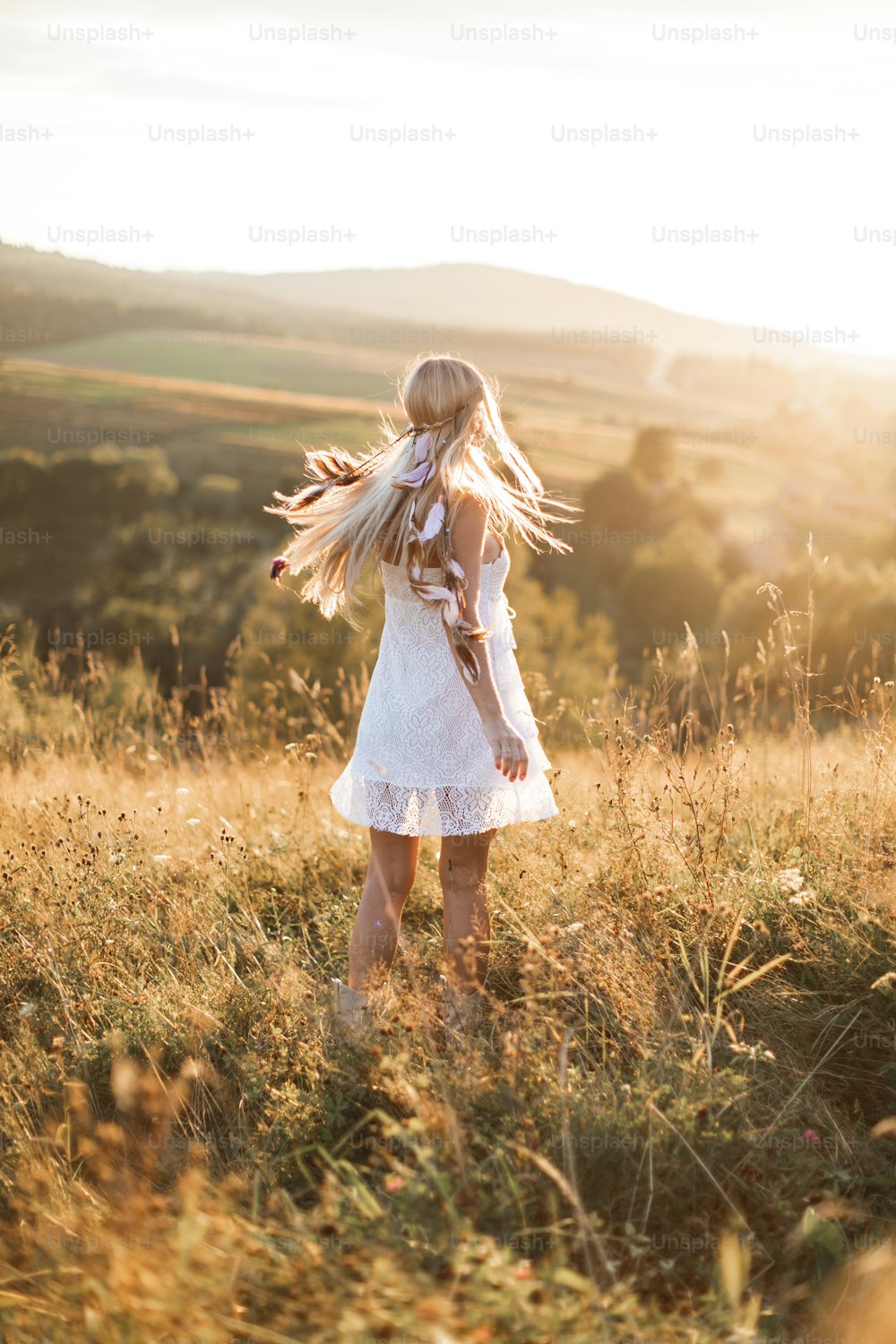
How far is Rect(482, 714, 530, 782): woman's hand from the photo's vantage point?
2.69 m

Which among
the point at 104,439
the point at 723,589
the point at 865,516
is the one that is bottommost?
the point at 723,589

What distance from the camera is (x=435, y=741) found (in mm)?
2990

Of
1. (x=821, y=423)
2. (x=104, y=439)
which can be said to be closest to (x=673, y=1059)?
(x=104, y=439)

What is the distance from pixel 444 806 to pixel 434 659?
0.46 m

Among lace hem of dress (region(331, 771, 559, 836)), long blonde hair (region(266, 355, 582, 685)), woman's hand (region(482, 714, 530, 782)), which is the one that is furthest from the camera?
lace hem of dress (region(331, 771, 559, 836))

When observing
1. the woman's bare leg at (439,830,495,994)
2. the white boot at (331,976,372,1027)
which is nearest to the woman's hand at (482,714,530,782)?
the woman's bare leg at (439,830,495,994)

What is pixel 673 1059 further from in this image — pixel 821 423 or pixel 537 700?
pixel 821 423

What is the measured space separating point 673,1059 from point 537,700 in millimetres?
2553

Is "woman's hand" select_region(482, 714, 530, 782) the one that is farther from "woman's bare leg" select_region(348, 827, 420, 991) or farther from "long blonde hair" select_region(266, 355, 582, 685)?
"woman's bare leg" select_region(348, 827, 420, 991)

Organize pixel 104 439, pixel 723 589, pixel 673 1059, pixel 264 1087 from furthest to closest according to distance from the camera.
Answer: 1. pixel 104 439
2. pixel 723 589
3. pixel 264 1087
4. pixel 673 1059

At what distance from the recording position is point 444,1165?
7.07 feet

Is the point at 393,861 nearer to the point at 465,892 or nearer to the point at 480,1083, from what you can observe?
the point at 465,892

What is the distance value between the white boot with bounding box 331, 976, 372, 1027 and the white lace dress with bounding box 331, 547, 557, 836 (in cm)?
50

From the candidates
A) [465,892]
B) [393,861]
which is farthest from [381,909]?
[465,892]
